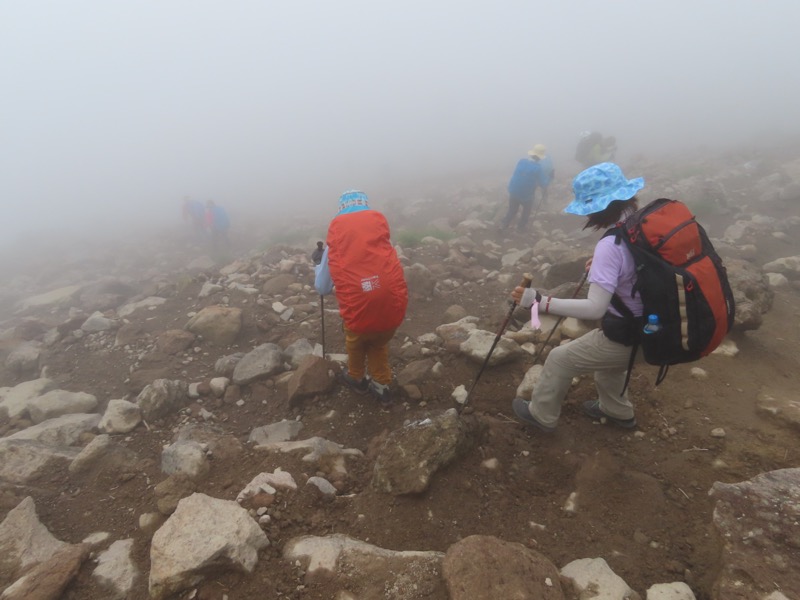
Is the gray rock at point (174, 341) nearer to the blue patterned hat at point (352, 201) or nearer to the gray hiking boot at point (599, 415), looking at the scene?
the blue patterned hat at point (352, 201)

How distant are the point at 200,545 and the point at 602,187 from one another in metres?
3.66

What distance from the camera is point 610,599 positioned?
7.91 feet

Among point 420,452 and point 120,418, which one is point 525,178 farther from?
point 120,418

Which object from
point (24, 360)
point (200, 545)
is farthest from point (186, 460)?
point (24, 360)

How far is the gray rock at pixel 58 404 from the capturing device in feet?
18.1

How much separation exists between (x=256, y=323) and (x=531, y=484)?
5298 mm

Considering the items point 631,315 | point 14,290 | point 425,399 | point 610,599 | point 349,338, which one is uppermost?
point 631,315

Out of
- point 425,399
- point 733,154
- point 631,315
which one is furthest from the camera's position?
point 733,154

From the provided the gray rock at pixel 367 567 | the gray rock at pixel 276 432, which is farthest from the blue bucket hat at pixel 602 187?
the gray rock at pixel 276 432

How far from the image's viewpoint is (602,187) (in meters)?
3.04

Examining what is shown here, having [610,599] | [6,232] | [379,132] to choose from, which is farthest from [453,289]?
[379,132]

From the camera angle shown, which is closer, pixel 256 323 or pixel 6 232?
pixel 256 323

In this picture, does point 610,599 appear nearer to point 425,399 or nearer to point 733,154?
point 425,399

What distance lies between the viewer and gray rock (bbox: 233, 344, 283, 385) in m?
5.66
